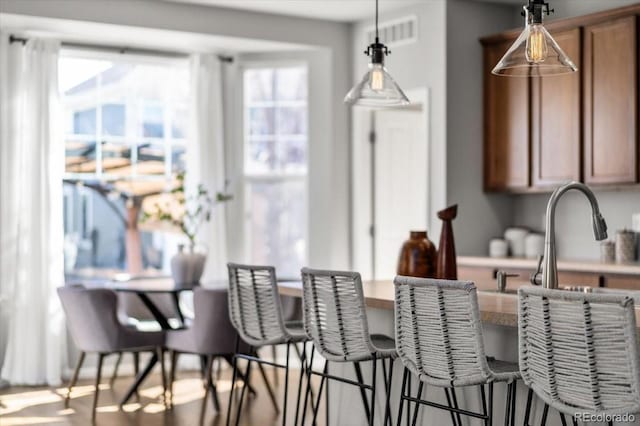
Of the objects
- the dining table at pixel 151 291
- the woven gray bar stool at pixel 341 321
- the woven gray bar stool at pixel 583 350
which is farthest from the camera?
the dining table at pixel 151 291

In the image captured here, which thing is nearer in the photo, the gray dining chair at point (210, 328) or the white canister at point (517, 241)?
the gray dining chair at point (210, 328)

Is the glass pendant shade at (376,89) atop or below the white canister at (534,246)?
atop

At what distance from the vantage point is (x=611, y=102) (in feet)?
20.3

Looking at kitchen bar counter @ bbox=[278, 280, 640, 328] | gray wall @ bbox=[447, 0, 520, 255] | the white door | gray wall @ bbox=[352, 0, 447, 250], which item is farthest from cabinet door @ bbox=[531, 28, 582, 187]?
kitchen bar counter @ bbox=[278, 280, 640, 328]

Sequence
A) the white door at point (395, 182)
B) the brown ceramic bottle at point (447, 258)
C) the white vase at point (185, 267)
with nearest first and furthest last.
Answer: the brown ceramic bottle at point (447, 258) → the white vase at point (185, 267) → the white door at point (395, 182)

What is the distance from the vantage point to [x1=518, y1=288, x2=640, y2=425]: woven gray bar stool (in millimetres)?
2867

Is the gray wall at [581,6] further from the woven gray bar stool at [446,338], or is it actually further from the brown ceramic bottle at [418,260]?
the woven gray bar stool at [446,338]

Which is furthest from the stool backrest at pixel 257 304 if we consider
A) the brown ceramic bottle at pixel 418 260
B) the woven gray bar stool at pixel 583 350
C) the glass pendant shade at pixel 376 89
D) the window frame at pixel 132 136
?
the window frame at pixel 132 136

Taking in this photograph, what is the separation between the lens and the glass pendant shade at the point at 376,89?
4680mm

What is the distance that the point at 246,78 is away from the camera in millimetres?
8125

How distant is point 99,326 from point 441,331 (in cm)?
316

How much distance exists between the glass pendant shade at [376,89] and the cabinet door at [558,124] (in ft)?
6.96

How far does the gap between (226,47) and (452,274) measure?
153 inches

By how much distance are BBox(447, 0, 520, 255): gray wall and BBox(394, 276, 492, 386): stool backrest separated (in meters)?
3.44
